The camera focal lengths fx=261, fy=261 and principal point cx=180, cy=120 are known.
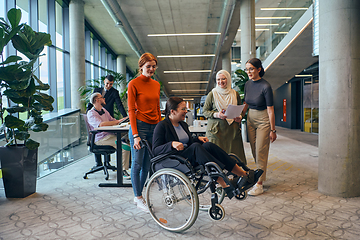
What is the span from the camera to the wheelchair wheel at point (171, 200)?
73.9 inches

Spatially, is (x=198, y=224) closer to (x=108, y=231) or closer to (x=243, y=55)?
(x=108, y=231)

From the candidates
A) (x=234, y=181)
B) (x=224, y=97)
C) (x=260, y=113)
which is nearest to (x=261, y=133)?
(x=260, y=113)

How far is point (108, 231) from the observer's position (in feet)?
6.81

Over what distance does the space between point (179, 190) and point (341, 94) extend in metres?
2.07

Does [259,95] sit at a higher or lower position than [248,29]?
lower

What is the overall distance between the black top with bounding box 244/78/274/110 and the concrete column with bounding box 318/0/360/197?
628 mm

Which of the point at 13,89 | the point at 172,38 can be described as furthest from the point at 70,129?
the point at 172,38

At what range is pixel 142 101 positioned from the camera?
96.9 inches

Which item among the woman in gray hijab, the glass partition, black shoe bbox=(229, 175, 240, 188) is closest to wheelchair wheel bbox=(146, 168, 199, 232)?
black shoe bbox=(229, 175, 240, 188)

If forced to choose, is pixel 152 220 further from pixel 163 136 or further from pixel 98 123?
pixel 98 123

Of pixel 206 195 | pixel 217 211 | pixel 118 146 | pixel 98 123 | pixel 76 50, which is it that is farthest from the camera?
pixel 76 50

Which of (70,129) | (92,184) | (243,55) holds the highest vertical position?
(243,55)

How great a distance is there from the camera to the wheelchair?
1.86 metres

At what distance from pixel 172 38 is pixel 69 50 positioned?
435 centimetres
